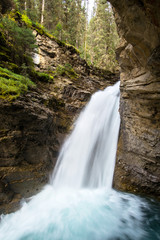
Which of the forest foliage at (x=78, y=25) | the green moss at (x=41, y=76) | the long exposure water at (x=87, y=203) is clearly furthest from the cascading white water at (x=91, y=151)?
the forest foliage at (x=78, y=25)

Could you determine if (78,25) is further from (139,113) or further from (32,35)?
(139,113)

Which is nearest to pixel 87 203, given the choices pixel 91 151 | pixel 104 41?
pixel 91 151

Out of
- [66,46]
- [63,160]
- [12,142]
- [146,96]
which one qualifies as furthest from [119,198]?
[66,46]

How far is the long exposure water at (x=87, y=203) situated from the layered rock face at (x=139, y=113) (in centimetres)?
63

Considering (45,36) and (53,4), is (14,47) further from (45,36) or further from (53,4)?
(53,4)

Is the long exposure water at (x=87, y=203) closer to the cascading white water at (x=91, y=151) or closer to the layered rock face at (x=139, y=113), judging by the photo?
the cascading white water at (x=91, y=151)

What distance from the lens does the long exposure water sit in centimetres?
423

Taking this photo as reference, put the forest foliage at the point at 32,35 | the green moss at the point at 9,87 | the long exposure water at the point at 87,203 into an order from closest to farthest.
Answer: the long exposure water at the point at 87,203 → the green moss at the point at 9,87 → the forest foliage at the point at 32,35

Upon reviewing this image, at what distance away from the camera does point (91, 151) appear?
26.0ft

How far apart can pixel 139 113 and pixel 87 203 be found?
14.6 ft

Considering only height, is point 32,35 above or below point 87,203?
above

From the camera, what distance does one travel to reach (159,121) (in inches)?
227

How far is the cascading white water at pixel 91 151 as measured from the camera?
277 inches

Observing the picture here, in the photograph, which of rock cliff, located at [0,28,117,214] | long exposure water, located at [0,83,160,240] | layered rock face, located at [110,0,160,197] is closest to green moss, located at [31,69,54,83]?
rock cliff, located at [0,28,117,214]
